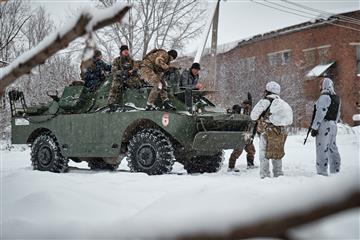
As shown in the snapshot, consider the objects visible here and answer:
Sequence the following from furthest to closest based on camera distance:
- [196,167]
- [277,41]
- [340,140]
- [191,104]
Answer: [277,41] < [340,140] < [196,167] < [191,104]

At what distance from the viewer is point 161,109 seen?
27.1 ft

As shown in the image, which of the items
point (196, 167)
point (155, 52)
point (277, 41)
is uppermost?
point (277, 41)

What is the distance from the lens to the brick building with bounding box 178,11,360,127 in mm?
23953

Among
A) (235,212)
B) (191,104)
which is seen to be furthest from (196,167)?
(235,212)

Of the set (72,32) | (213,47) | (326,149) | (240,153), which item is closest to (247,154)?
(240,153)

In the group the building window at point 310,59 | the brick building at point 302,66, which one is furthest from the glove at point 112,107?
the building window at point 310,59

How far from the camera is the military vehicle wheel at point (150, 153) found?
308 inches

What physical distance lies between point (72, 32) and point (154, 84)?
261 inches

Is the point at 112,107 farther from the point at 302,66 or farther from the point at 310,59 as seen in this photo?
the point at 310,59

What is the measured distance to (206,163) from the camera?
372 inches

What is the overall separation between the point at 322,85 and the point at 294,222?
7424 millimetres

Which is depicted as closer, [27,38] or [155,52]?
[155,52]

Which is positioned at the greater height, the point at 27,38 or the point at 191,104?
the point at 27,38

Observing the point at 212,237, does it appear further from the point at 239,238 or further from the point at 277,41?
the point at 277,41
